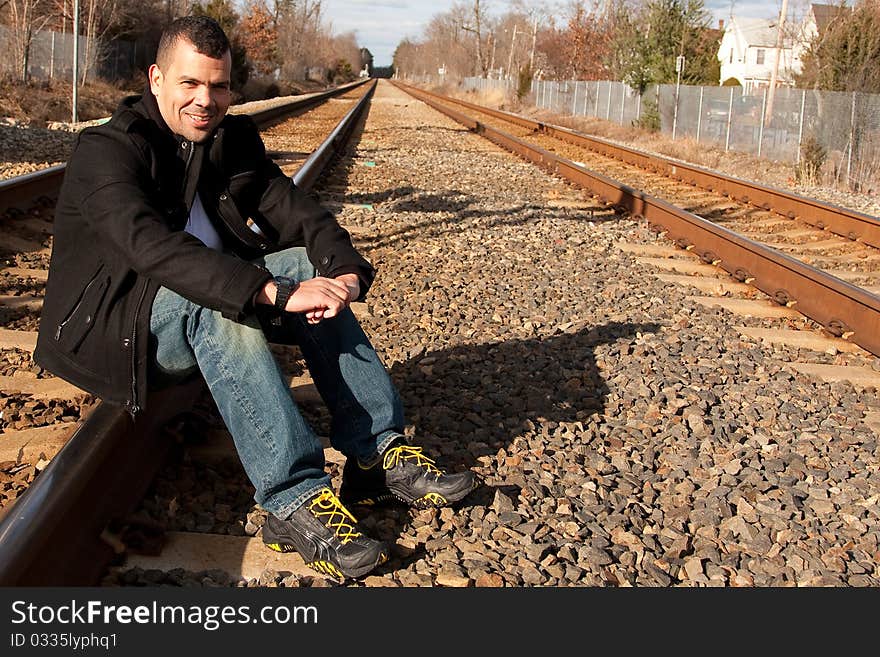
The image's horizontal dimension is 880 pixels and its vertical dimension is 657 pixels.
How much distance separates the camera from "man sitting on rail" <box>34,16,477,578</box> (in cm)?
263

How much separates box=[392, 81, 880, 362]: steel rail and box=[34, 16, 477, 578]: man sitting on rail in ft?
10.9

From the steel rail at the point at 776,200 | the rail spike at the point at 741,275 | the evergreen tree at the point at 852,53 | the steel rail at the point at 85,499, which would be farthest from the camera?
the evergreen tree at the point at 852,53

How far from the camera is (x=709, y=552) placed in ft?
9.30

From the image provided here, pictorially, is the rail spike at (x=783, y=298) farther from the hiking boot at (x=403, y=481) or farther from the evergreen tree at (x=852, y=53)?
the evergreen tree at (x=852, y=53)

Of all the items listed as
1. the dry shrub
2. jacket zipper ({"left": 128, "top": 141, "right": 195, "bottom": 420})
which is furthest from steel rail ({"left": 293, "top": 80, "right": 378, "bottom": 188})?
the dry shrub

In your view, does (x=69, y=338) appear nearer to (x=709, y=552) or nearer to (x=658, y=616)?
(x=658, y=616)

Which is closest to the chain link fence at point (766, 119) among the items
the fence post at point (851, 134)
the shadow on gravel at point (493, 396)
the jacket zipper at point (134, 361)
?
the fence post at point (851, 134)

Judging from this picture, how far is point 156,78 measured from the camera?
2855 mm

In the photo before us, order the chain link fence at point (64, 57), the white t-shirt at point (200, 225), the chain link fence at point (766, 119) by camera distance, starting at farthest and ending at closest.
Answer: the chain link fence at point (64, 57) → the chain link fence at point (766, 119) → the white t-shirt at point (200, 225)

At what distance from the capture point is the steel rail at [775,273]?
17.5 ft

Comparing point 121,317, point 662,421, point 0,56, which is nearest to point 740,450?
point 662,421

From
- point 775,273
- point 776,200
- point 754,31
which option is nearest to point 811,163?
point 776,200

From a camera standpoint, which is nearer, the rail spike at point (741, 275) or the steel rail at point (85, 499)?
the steel rail at point (85, 499)

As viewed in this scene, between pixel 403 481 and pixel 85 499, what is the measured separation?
3.15 feet
